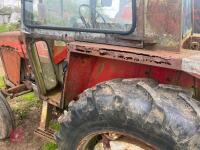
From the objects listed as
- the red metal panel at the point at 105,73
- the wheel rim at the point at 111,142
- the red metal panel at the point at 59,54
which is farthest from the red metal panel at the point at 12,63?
the wheel rim at the point at 111,142

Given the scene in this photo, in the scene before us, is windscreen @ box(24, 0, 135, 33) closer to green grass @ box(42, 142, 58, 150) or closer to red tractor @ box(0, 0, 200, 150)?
red tractor @ box(0, 0, 200, 150)

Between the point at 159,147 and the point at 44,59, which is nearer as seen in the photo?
the point at 159,147

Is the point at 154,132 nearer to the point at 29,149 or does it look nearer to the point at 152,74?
the point at 152,74

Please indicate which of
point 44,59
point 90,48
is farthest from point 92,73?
point 44,59

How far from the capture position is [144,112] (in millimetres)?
2316

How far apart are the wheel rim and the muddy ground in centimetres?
125

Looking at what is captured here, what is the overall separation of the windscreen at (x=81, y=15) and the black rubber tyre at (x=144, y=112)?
47cm

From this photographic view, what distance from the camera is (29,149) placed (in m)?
4.20

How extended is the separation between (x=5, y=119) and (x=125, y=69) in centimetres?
188

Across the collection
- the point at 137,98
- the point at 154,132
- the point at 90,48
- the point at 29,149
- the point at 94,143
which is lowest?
the point at 29,149

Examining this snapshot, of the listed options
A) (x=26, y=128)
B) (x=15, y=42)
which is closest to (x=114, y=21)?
(x=15, y=42)

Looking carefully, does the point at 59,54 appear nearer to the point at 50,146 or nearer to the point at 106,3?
the point at 106,3

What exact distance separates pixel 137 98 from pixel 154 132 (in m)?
0.25

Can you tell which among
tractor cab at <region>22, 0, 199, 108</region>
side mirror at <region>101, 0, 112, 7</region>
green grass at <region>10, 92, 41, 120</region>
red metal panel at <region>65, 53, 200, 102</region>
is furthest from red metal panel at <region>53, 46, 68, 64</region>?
green grass at <region>10, 92, 41, 120</region>
